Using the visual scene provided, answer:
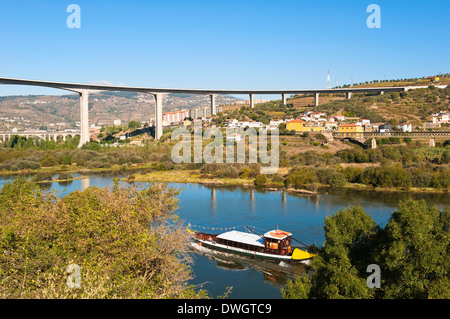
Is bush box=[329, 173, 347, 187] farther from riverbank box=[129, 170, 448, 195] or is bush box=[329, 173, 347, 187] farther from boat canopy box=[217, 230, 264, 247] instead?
boat canopy box=[217, 230, 264, 247]

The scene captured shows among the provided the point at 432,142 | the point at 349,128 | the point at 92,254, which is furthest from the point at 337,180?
the point at 92,254

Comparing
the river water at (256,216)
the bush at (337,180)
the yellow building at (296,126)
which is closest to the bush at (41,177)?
the river water at (256,216)

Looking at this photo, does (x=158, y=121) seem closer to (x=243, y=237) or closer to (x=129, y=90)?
(x=129, y=90)

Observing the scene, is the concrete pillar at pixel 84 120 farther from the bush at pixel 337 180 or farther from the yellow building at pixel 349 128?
the bush at pixel 337 180

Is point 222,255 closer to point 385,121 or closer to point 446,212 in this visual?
point 446,212
